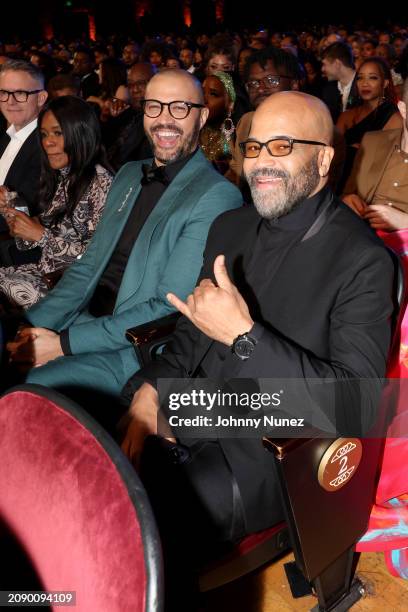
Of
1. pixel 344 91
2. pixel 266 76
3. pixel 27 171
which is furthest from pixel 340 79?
pixel 27 171

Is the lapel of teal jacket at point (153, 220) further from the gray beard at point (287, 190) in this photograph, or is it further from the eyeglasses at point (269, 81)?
the eyeglasses at point (269, 81)

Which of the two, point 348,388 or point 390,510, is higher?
point 348,388

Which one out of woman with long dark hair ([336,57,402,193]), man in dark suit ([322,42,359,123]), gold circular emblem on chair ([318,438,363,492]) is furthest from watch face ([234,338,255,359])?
man in dark suit ([322,42,359,123])

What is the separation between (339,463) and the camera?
1.36 m

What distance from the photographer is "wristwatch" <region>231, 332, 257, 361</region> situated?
1306 mm

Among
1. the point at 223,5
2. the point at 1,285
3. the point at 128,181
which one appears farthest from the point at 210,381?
the point at 223,5

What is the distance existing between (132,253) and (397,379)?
105 centimetres

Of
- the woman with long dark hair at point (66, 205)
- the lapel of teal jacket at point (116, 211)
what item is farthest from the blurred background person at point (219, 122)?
the lapel of teal jacket at point (116, 211)

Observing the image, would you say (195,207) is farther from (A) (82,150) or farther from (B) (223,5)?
(B) (223,5)

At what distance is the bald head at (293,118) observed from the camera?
149 centimetres

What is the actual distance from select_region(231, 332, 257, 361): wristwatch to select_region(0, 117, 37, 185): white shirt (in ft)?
8.28

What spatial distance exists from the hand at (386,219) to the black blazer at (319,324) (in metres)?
0.63

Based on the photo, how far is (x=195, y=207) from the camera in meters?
2.01

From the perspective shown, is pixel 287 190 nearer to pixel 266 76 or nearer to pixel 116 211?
pixel 116 211
